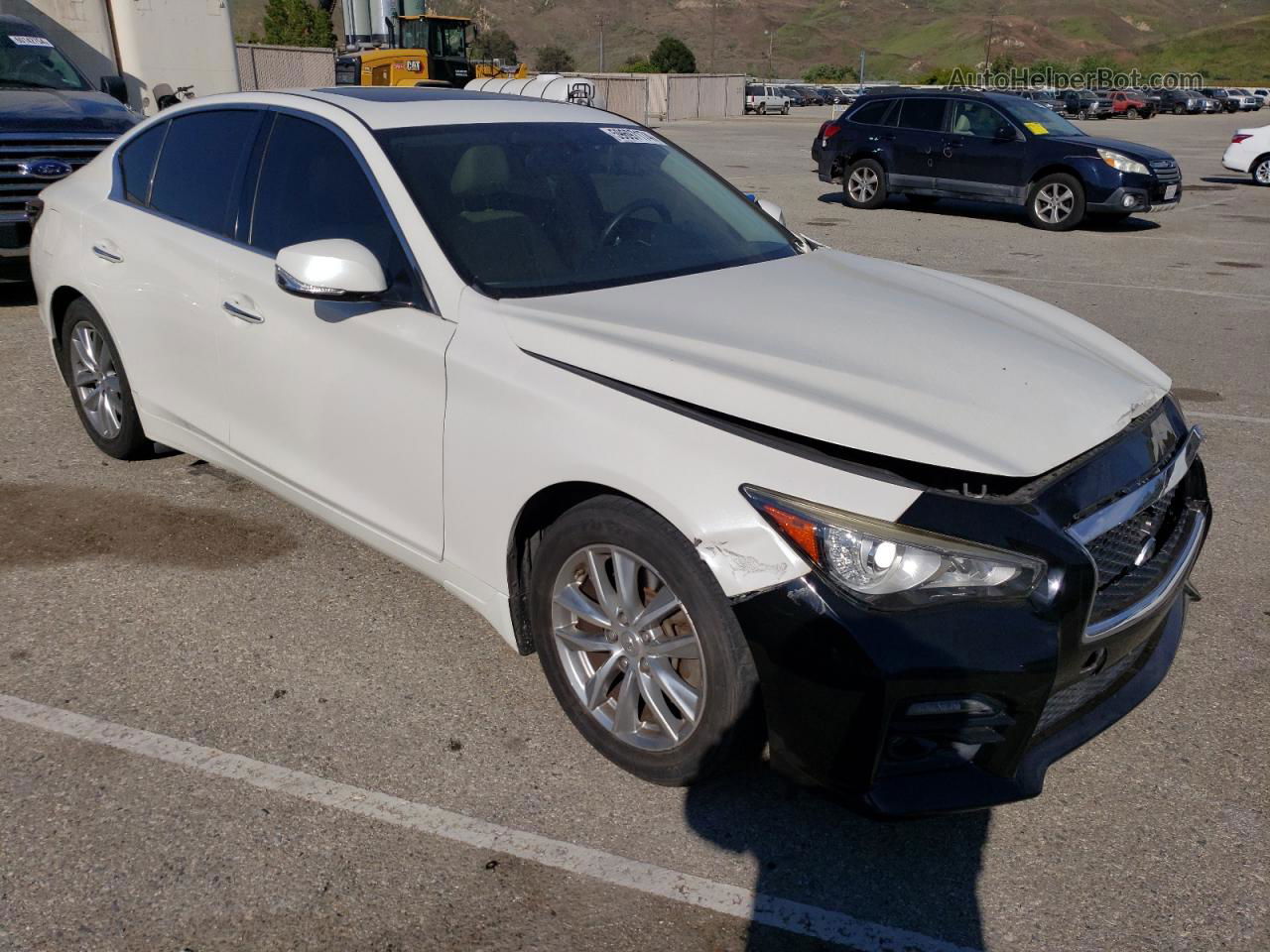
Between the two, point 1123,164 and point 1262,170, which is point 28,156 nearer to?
point 1123,164

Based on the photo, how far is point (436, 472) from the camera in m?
3.24

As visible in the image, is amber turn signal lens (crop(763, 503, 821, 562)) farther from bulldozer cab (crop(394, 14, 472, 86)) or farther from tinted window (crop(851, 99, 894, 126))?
bulldozer cab (crop(394, 14, 472, 86))

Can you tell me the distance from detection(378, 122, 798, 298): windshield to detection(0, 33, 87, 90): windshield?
7633mm

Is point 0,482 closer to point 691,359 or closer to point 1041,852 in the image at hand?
point 691,359

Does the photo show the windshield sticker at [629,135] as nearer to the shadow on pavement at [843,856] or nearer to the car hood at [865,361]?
the car hood at [865,361]

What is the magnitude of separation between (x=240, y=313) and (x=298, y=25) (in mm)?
69306

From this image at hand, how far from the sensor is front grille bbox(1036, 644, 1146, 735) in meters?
2.60

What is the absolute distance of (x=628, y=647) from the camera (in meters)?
2.90

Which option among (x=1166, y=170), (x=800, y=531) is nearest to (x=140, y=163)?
(x=800, y=531)

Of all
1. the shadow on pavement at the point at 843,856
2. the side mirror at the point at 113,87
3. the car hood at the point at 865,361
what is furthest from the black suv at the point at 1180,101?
the shadow on pavement at the point at 843,856

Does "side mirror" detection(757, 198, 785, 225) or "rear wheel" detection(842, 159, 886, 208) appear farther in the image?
"rear wheel" detection(842, 159, 886, 208)

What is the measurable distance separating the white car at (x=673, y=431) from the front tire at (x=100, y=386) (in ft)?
1.37

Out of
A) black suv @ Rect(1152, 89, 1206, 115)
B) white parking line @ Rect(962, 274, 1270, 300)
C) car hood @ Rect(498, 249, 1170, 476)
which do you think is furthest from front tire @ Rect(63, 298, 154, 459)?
black suv @ Rect(1152, 89, 1206, 115)

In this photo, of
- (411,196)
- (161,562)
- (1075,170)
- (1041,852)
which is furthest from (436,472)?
(1075,170)
